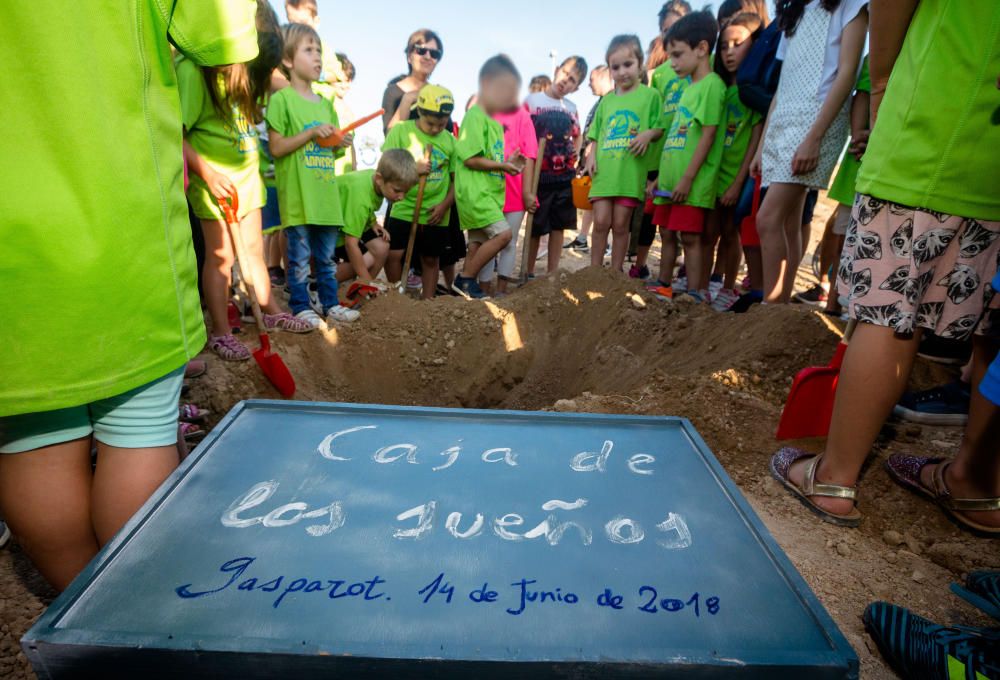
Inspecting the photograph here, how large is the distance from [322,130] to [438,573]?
2.97 meters

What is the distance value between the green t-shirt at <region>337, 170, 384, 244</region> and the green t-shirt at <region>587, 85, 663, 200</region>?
1.71m

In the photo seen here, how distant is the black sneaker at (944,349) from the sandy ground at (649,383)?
0.23 meters

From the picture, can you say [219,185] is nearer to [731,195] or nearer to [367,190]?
[367,190]

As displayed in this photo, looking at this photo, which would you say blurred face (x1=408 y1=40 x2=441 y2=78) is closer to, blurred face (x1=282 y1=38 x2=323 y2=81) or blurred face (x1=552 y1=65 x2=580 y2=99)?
blurred face (x1=552 y1=65 x2=580 y2=99)

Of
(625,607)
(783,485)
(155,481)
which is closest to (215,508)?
(155,481)

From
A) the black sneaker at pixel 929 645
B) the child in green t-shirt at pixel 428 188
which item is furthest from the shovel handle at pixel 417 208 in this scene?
the black sneaker at pixel 929 645

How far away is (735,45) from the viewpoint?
3.50 metres

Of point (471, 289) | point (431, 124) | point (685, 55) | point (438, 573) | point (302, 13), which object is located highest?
point (302, 13)

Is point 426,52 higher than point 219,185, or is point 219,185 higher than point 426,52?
point 426,52

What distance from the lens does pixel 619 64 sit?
403 centimetres

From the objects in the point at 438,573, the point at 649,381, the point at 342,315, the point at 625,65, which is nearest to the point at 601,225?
the point at 625,65

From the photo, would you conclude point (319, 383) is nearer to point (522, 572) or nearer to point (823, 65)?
point (522, 572)

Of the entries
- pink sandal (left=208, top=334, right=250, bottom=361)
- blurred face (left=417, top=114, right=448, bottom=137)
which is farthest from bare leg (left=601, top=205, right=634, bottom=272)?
pink sandal (left=208, top=334, right=250, bottom=361)

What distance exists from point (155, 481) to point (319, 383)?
1966 mm
